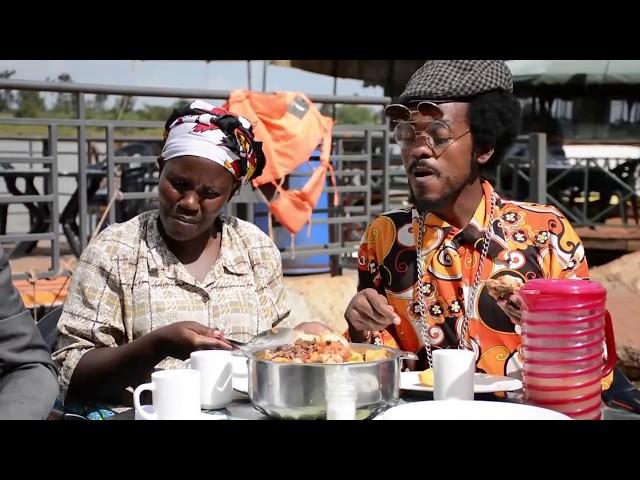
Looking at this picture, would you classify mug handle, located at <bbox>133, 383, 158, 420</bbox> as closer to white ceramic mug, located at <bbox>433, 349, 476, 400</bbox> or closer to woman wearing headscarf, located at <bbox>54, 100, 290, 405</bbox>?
woman wearing headscarf, located at <bbox>54, 100, 290, 405</bbox>

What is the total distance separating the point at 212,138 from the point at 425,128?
0.73m

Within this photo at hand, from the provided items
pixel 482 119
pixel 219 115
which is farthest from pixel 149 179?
pixel 482 119

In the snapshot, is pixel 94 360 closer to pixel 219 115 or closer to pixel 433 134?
pixel 219 115

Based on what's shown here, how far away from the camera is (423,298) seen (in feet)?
8.77

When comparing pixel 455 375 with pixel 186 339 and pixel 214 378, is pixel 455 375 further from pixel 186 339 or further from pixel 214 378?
pixel 186 339

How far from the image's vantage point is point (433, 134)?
2.55 m

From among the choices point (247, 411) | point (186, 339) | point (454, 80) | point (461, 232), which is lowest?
point (247, 411)

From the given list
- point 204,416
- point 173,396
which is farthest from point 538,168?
point 173,396

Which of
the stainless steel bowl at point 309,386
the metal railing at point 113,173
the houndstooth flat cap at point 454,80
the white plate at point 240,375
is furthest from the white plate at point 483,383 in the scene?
the metal railing at point 113,173

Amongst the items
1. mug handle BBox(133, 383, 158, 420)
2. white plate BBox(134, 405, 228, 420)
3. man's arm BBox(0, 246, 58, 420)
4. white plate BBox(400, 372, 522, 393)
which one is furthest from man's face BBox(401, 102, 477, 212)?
man's arm BBox(0, 246, 58, 420)

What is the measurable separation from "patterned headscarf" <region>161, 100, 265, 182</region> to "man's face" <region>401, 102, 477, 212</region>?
2.06 feet
